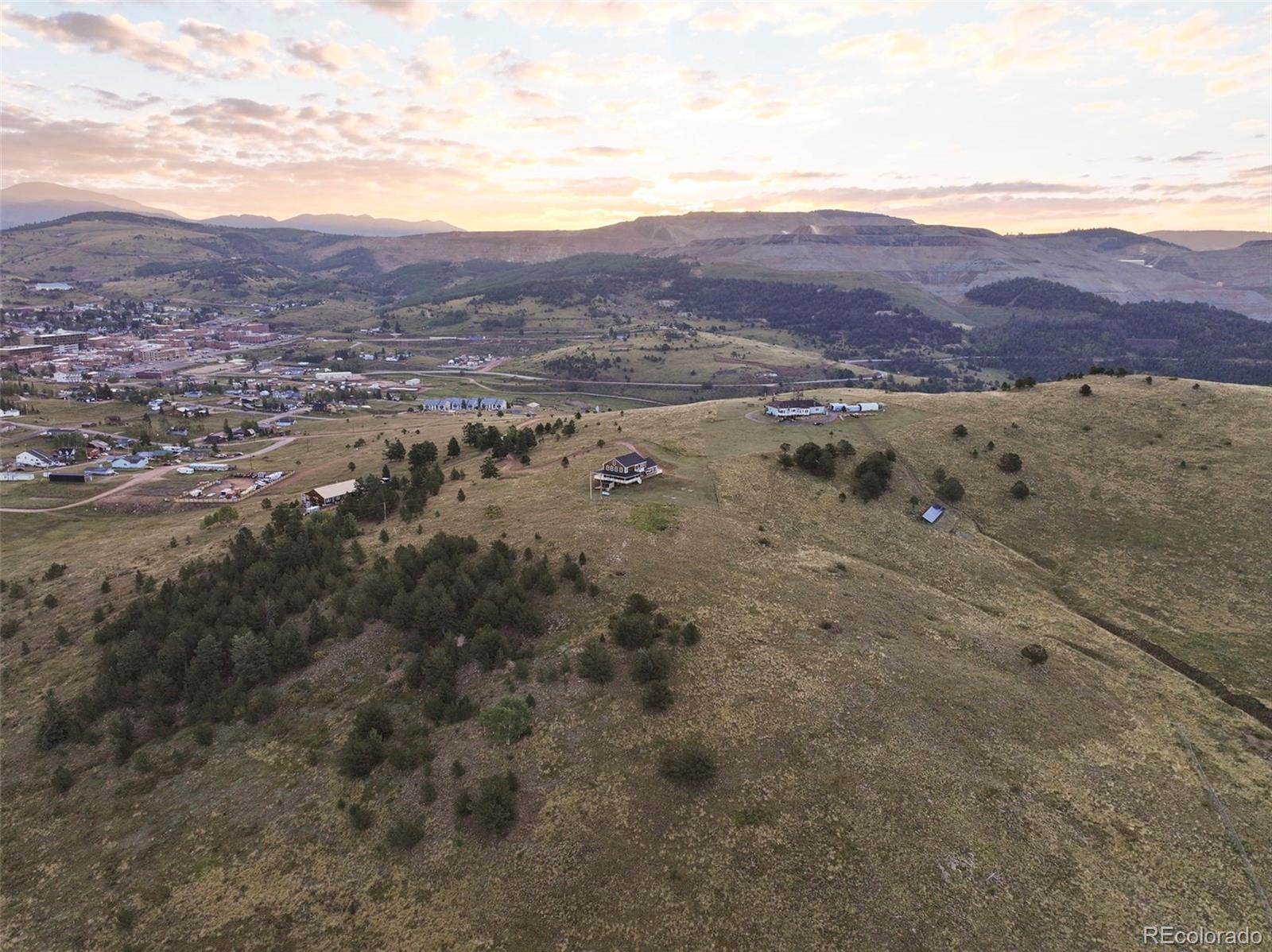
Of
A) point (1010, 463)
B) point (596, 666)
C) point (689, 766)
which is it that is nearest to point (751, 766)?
point (689, 766)

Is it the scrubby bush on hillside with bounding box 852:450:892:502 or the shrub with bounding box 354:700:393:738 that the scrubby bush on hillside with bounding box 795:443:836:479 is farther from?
the shrub with bounding box 354:700:393:738

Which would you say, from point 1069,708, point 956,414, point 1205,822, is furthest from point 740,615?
point 956,414

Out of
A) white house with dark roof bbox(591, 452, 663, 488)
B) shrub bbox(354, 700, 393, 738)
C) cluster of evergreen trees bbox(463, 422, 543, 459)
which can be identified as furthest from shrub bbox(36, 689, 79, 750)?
cluster of evergreen trees bbox(463, 422, 543, 459)

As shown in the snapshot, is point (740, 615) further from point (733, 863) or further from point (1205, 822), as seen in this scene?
point (1205, 822)

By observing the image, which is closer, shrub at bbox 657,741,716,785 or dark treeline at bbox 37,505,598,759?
shrub at bbox 657,741,716,785

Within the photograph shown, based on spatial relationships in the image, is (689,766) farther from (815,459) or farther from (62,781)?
(815,459)

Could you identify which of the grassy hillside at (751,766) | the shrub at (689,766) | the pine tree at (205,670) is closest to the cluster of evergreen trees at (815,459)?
the grassy hillside at (751,766)

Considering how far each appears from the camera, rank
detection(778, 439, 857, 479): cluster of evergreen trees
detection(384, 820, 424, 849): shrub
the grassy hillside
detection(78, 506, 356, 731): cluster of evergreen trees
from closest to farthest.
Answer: the grassy hillside < detection(384, 820, 424, 849): shrub < detection(78, 506, 356, 731): cluster of evergreen trees < detection(778, 439, 857, 479): cluster of evergreen trees

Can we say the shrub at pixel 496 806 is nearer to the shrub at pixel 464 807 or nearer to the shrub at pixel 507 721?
the shrub at pixel 464 807
